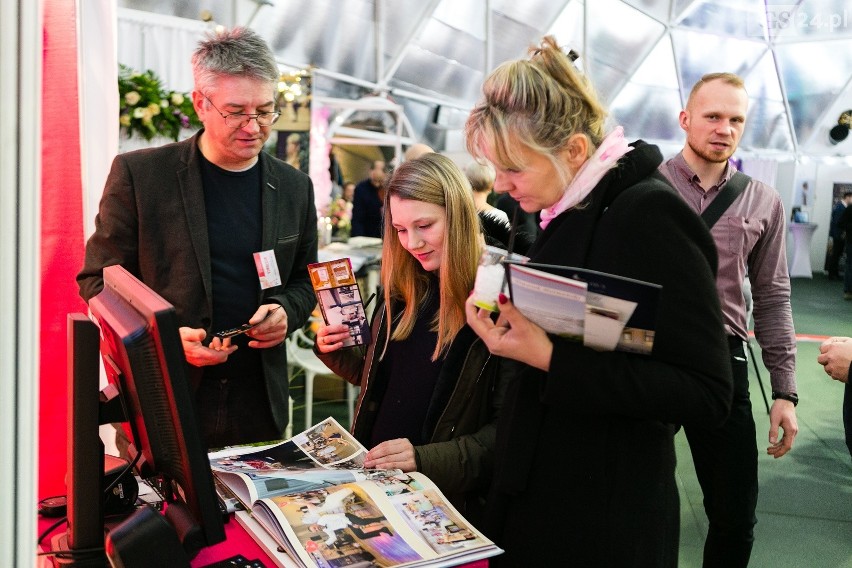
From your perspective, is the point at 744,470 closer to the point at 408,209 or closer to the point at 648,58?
the point at 408,209

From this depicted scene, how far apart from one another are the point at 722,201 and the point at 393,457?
1.65 m

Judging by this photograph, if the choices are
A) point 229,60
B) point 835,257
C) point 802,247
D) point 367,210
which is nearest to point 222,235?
point 229,60

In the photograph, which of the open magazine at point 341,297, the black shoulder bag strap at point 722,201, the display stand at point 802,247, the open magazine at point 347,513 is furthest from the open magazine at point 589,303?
the display stand at point 802,247

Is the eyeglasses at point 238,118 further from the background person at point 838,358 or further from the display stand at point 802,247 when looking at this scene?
the display stand at point 802,247

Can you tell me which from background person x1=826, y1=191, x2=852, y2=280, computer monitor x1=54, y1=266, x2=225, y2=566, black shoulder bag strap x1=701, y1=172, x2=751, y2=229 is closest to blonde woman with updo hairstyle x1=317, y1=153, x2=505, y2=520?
computer monitor x1=54, y1=266, x2=225, y2=566

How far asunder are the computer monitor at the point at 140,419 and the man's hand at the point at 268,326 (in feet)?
2.71

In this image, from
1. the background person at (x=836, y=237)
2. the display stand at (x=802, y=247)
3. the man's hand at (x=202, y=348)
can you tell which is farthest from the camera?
the display stand at (x=802, y=247)

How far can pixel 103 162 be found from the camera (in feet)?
8.12

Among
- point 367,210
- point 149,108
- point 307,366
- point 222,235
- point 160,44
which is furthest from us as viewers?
point 367,210

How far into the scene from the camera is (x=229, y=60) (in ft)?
6.82

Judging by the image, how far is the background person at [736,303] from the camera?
259cm

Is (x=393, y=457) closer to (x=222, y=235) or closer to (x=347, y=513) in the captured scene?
(x=347, y=513)

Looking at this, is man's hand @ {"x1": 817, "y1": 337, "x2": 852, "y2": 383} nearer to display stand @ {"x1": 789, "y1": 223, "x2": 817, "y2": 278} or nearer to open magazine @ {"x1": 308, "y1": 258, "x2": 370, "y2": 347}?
open magazine @ {"x1": 308, "y1": 258, "x2": 370, "y2": 347}

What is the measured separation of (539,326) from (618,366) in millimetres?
146
